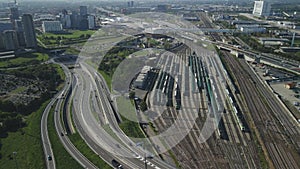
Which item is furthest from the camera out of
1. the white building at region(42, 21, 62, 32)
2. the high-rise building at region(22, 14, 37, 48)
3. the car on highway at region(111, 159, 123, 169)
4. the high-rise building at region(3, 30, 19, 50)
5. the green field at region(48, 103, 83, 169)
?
the white building at region(42, 21, 62, 32)

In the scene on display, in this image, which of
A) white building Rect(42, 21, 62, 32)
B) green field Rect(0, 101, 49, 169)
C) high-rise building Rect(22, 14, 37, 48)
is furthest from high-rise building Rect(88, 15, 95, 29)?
green field Rect(0, 101, 49, 169)

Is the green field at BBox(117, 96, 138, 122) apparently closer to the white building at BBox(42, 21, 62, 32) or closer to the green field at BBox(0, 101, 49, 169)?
the green field at BBox(0, 101, 49, 169)

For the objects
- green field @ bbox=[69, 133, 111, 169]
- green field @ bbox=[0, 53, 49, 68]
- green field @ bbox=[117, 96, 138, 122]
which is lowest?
green field @ bbox=[69, 133, 111, 169]

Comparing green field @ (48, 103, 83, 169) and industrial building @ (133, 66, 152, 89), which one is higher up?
industrial building @ (133, 66, 152, 89)

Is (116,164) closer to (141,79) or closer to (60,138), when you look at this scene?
(60,138)

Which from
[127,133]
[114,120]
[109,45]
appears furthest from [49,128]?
[109,45]

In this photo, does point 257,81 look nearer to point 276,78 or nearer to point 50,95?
point 276,78

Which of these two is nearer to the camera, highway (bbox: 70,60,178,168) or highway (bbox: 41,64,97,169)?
highway (bbox: 41,64,97,169)
